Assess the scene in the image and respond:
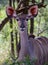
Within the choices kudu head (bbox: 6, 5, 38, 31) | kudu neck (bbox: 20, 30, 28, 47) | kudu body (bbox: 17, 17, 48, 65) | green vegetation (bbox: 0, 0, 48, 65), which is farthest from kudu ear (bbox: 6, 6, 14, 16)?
green vegetation (bbox: 0, 0, 48, 65)

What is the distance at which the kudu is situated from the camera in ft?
12.2

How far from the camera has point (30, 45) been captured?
4023mm

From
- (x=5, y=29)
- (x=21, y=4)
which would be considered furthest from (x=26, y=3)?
(x=5, y=29)

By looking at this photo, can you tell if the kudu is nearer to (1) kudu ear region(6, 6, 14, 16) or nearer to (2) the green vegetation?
A: (1) kudu ear region(6, 6, 14, 16)

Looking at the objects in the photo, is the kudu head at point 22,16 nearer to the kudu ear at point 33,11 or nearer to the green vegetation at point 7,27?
the kudu ear at point 33,11

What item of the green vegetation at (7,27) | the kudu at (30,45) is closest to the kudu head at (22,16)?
the kudu at (30,45)

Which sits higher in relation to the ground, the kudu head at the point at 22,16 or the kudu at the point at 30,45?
the kudu head at the point at 22,16

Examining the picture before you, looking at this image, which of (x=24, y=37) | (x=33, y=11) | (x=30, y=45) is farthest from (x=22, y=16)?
(x=30, y=45)

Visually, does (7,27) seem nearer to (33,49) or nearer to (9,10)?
(33,49)

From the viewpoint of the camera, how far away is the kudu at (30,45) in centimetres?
371

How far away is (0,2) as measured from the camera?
5867mm

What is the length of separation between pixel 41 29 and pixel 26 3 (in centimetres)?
224

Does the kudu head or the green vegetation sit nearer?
the kudu head

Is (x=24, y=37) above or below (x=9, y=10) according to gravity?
below
